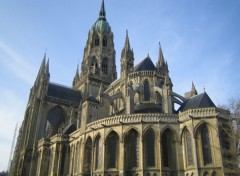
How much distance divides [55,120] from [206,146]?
28527 millimetres

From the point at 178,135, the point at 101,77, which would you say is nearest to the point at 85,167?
the point at 178,135

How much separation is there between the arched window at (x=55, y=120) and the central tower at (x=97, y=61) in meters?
5.85

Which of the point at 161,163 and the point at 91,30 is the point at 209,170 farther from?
the point at 91,30

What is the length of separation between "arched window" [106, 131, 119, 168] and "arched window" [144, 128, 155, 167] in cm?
296

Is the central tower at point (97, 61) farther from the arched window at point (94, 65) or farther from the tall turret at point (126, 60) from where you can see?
the tall turret at point (126, 60)

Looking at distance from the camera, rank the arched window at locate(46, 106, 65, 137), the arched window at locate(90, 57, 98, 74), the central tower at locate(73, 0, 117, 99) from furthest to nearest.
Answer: the arched window at locate(90, 57, 98, 74) → the central tower at locate(73, 0, 117, 99) → the arched window at locate(46, 106, 65, 137)

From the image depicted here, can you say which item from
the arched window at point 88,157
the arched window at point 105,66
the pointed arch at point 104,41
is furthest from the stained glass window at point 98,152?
the pointed arch at point 104,41

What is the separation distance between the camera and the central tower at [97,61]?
4931 centimetres

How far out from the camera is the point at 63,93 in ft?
154

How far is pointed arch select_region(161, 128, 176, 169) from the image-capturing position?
23.6m

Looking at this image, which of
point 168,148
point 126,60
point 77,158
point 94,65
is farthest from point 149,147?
point 94,65

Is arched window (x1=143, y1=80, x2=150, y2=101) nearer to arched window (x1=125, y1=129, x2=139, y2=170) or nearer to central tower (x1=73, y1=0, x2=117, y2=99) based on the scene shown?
arched window (x1=125, y1=129, x2=139, y2=170)

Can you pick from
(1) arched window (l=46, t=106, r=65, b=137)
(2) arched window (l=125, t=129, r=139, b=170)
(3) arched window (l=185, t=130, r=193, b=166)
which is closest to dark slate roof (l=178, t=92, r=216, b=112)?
(3) arched window (l=185, t=130, r=193, b=166)

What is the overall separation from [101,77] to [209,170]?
32327mm
